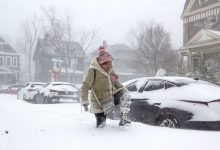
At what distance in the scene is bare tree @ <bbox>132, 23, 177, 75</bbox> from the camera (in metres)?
33.7

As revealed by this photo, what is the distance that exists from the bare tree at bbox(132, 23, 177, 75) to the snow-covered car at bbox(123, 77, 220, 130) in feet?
79.9

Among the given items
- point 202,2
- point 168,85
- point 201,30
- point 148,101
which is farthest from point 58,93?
point 202,2

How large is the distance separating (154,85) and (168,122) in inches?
46.5

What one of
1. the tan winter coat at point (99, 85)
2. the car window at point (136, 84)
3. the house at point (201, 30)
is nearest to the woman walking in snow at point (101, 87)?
the tan winter coat at point (99, 85)

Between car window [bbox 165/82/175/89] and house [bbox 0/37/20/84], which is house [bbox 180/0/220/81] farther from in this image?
house [bbox 0/37/20/84]

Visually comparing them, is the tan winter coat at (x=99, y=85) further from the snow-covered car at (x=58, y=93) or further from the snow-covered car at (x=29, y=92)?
the snow-covered car at (x=29, y=92)

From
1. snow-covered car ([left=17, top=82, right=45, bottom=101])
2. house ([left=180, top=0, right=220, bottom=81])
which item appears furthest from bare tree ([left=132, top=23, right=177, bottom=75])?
snow-covered car ([left=17, top=82, right=45, bottom=101])

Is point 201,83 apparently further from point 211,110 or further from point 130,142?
point 130,142

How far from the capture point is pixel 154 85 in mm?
8336

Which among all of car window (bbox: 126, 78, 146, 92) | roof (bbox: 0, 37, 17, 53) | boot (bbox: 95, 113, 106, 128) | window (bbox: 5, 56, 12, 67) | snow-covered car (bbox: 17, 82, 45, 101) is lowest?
snow-covered car (bbox: 17, 82, 45, 101)

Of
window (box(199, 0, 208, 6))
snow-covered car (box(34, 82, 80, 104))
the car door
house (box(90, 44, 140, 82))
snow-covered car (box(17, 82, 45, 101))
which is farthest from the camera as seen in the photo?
house (box(90, 44, 140, 82))

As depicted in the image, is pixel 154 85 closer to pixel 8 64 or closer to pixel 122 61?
pixel 8 64

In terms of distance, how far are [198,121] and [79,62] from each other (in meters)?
56.7

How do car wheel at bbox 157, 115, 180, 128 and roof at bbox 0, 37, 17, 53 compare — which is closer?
car wheel at bbox 157, 115, 180, 128
